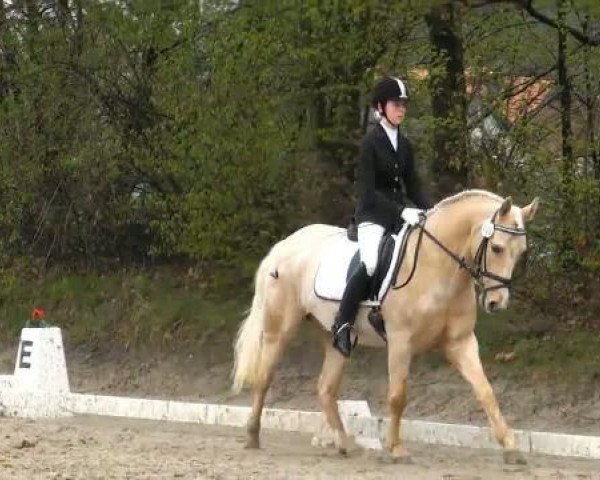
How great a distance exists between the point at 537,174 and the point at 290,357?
11.1 ft

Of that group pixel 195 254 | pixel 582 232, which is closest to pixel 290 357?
pixel 195 254

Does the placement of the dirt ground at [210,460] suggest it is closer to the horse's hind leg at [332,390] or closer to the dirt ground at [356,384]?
the horse's hind leg at [332,390]

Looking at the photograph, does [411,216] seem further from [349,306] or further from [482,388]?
[482,388]

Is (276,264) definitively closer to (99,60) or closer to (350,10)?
(350,10)

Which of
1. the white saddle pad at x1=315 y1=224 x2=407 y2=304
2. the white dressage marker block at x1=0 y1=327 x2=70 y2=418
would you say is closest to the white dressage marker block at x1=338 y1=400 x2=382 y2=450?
the white saddle pad at x1=315 y1=224 x2=407 y2=304

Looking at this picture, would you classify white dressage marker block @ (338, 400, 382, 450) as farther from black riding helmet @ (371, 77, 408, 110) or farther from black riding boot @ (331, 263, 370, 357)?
black riding helmet @ (371, 77, 408, 110)

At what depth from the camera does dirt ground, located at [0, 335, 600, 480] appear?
8391mm

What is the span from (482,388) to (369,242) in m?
1.36

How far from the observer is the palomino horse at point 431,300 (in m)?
8.62

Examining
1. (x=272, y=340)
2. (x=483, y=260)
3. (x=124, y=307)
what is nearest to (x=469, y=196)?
(x=483, y=260)

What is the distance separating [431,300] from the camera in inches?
353

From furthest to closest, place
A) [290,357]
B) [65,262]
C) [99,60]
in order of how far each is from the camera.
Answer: [65,262]
[99,60]
[290,357]

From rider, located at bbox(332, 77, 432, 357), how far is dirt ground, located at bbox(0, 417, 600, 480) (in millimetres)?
1003

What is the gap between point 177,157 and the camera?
1464cm
